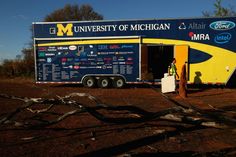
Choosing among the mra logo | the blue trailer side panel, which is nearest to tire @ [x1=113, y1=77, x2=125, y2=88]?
the blue trailer side panel

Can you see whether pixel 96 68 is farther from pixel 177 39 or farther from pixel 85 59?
pixel 177 39

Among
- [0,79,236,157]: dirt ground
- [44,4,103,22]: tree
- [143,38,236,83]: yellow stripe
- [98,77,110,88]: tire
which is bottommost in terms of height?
[0,79,236,157]: dirt ground

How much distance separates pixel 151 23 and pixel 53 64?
652 cm

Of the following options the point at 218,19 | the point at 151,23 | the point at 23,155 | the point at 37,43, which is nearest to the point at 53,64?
the point at 37,43

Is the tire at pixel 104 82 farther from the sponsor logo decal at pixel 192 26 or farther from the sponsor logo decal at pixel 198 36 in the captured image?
the sponsor logo decal at pixel 198 36

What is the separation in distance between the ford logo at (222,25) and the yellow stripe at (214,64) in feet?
3.57

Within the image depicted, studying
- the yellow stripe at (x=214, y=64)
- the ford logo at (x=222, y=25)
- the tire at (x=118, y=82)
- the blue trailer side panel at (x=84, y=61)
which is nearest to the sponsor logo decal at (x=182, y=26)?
the yellow stripe at (x=214, y=64)

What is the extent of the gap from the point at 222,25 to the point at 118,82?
22.4 feet

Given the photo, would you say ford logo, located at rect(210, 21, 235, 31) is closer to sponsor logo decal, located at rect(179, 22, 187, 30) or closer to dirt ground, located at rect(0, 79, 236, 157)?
sponsor logo decal, located at rect(179, 22, 187, 30)

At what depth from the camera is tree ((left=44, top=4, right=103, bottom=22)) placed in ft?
162

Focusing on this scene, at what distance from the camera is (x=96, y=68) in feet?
66.4

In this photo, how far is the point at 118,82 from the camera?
2008 cm

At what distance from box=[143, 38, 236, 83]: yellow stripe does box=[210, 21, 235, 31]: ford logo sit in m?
1.09

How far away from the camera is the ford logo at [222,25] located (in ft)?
60.7
